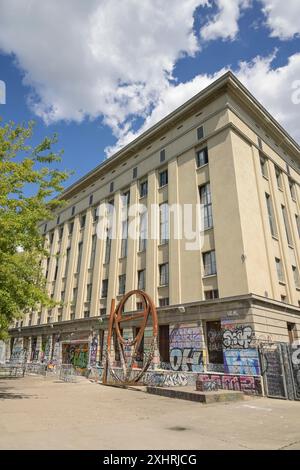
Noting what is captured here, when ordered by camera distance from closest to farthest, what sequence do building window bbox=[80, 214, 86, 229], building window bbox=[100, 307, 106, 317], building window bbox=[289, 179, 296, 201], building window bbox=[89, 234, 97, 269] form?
building window bbox=[100, 307, 106, 317]
building window bbox=[289, 179, 296, 201]
building window bbox=[89, 234, 97, 269]
building window bbox=[80, 214, 86, 229]

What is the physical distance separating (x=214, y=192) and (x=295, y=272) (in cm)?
910

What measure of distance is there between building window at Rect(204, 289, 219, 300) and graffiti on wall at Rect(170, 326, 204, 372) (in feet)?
6.69

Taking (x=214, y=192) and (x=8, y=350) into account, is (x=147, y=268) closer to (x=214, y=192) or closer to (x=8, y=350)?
(x=214, y=192)

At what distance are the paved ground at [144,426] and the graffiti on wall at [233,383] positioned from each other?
3.95 metres

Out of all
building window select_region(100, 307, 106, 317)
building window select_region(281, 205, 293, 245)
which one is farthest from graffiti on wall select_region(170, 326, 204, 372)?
building window select_region(281, 205, 293, 245)

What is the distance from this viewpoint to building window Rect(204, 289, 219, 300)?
19528 mm

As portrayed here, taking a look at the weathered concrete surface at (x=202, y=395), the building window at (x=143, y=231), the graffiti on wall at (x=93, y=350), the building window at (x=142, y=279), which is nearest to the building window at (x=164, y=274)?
the building window at (x=142, y=279)

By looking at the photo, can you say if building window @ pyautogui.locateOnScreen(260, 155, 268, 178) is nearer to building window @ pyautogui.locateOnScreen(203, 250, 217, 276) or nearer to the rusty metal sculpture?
building window @ pyautogui.locateOnScreen(203, 250, 217, 276)

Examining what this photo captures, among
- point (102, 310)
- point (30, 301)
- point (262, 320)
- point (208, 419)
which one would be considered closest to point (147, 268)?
point (102, 310)

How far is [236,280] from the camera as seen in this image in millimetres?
18406

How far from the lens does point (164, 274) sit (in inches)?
934

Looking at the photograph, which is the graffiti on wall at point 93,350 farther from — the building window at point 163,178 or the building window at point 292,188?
the building window at point 292,188

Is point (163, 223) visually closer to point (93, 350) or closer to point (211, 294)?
point (211, 294)
